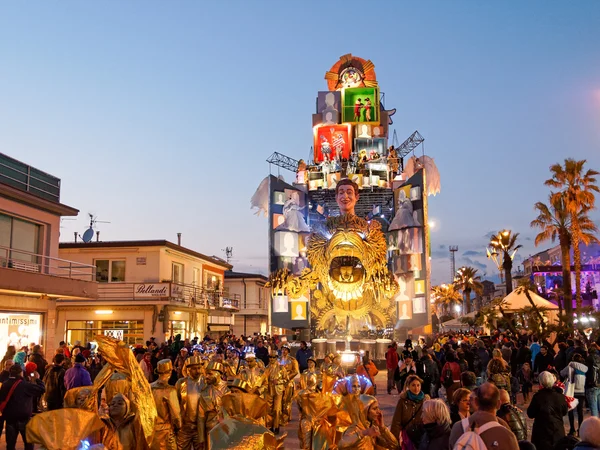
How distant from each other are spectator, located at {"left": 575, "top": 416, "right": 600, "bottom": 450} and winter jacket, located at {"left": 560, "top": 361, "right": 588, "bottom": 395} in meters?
7.75

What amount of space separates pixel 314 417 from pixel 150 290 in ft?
73.5

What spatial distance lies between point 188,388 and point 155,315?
2201 centimetres

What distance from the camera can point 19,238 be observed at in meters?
20.2

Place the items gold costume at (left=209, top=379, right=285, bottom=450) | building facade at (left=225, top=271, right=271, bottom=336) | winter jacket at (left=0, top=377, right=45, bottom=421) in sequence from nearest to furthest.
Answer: gold costume at (left=209, top=379, right=285, bottom=450) → winter jacket at (left=0, top=377, right=45, bottom=421) → building facade at (left=225, top=271, right=271, bottom=336)

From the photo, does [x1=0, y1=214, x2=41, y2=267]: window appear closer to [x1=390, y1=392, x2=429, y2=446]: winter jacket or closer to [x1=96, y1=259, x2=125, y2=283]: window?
[x1=96, y1=259, x2=125, y2=283]: window

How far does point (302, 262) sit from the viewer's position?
37094 millimetres

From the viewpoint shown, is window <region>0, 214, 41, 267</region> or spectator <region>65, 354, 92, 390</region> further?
window <region>0, 214, 41, 267</region>

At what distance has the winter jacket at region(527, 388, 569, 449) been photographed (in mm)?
7039

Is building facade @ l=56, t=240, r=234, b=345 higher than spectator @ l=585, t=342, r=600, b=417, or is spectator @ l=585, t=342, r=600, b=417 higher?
building facade @ l=56, t=240, r=234, b=345

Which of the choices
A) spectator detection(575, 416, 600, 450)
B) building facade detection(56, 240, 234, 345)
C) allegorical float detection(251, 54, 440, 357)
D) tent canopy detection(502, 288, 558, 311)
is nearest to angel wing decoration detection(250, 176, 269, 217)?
allegorical float detection(251, 54, 440, 357)

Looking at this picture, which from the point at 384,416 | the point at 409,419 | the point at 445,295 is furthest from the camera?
the point at 445,295

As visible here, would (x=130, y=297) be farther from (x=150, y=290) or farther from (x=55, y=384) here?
(x=55, y=384)

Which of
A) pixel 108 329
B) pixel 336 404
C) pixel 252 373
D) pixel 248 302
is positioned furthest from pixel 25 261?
pixel 248 302

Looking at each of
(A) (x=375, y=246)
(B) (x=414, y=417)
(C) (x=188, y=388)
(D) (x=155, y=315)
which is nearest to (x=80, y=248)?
(D) (x=155, y=315)
